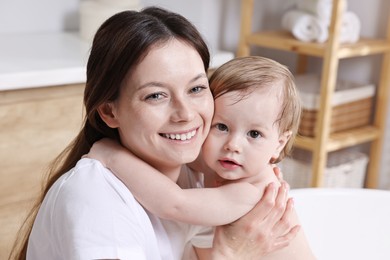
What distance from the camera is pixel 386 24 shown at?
2.80 meters

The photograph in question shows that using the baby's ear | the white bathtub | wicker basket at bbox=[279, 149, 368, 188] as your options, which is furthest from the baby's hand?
wicker basket at bbox=[279, 149, 368, 188]

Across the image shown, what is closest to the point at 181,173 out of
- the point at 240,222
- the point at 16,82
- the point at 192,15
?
the point at 240,222

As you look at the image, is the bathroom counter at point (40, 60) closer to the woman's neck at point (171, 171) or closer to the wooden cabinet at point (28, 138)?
the wooden cabinet at point (28, 138)

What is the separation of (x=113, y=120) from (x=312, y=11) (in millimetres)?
1633

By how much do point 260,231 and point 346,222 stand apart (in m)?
0.70

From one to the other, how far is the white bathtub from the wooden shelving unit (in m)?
0.64

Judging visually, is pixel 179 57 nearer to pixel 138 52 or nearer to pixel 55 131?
pixel 138 52

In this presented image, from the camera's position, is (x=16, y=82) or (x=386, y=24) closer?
(x=16, y=82)

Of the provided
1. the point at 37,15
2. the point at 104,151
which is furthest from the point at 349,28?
the point at 104,151

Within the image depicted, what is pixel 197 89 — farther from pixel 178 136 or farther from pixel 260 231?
pixel 260 231

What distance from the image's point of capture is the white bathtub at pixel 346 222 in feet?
6.16

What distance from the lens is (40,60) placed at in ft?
6.95

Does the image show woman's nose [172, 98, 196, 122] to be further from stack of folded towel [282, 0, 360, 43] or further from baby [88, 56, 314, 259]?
stack of folded towel [282, 0, 360, 43]

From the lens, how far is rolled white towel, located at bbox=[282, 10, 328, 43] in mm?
2553
